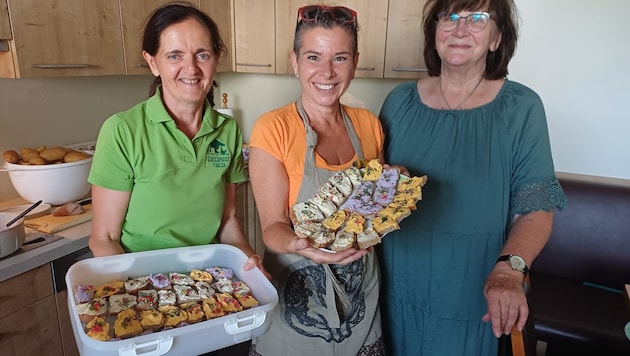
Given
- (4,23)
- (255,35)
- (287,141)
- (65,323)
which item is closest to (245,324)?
(287,141)

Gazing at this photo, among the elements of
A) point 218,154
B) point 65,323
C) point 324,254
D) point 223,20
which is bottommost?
point 65,323

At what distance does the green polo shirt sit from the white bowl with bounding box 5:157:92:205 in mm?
817

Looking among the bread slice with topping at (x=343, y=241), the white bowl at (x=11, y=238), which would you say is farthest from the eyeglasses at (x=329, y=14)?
the white bowl at (x=11, y=238)

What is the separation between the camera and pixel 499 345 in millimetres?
1239

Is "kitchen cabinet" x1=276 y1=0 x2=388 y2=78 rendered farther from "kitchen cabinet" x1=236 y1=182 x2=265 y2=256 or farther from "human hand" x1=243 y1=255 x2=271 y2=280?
"human hand" x1=243 y1=255 x2=271 y2=280

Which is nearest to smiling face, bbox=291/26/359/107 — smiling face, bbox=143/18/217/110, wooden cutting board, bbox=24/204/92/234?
smiling face, bbox=143/18/217/110

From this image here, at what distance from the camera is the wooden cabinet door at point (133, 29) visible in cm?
199

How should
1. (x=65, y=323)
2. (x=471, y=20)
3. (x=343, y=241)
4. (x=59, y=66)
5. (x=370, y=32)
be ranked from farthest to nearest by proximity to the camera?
1. (x=370, y=32)
2. (x=59, y=66)
3. (x=65, y=323)
4. (x=471, y=20)
5. (x=343, y=241)

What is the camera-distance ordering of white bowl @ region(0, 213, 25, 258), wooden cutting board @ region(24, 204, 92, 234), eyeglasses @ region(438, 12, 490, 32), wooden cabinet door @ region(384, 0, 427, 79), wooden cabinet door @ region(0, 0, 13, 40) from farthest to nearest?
wooden cabinet door @ region(384, 0, 427, 79) → wooden cutting board @ region(24, 204, 92, 234) → wooden cabinet door @ region(0, 0, 13, 40) → white bowl @ region(0, 213, 25, 258) → eyeglasses @ region(438, 12, 490, 32)

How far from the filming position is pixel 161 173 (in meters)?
1.05

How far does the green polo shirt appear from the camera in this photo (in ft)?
3.32

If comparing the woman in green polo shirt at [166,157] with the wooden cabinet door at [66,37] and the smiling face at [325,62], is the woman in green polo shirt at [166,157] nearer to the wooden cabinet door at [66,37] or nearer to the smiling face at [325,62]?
the smiling face at [325,62]

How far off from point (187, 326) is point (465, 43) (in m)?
0.92

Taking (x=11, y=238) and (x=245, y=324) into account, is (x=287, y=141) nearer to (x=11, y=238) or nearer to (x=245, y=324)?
(x=245, y=324)
